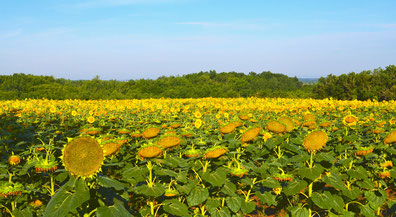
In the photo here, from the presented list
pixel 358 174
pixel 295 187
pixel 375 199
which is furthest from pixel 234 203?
pixel 375 199

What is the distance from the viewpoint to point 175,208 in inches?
128

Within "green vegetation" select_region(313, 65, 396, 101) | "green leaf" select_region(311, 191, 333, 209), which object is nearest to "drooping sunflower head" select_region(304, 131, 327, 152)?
"green leaf" select_region(311, 191, 333, 209)

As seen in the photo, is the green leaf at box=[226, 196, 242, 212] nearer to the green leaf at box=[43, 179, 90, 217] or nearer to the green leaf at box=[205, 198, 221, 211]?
the green leaf at box=[205, 198, 221, 211]

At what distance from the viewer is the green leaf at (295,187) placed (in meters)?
3.18

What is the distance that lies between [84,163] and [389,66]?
4137 cm

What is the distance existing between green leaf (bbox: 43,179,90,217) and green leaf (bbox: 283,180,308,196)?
87.9 inches

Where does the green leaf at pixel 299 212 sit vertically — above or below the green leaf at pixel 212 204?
below

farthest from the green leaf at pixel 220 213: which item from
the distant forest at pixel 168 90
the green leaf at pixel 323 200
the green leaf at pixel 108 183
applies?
the distant forest at pixel 168 90

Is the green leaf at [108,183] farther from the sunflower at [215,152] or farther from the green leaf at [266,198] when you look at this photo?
the green leaf at [266,198]

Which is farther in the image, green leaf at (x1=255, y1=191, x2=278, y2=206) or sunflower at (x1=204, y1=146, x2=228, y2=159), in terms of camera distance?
green leaf at (x1=255, y1=191, x2=278, y2=206)

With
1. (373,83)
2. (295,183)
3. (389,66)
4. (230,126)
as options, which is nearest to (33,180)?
(230,126)

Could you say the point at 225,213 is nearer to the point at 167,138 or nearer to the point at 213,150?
the point at 213,150

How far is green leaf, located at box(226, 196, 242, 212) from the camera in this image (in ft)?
10.6

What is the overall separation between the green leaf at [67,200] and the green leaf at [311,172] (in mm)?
2227
